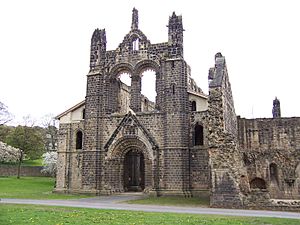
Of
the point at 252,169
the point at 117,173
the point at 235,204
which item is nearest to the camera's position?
the point at 235,204

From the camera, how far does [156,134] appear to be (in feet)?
94.0

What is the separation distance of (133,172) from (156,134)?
6655mm

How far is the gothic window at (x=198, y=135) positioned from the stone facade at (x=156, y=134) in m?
0.08

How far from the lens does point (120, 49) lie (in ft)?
104

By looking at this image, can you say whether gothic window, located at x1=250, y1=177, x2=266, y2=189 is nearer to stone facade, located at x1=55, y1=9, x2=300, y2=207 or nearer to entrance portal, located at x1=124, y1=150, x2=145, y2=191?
stone facade, located at x1=55, y1=9, x2=300, y2=207

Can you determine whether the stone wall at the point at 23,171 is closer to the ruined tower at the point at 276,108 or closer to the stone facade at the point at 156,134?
the stone facade at the point at 156,134

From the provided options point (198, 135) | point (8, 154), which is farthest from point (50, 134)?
point (198, 135)

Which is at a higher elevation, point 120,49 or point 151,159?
point 120,49

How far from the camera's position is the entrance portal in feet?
105

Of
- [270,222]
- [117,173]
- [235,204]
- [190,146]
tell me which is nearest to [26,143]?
[117,173]

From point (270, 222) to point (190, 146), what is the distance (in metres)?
15.5

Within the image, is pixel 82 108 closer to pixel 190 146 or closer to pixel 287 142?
pixel 190 146

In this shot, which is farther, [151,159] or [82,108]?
[82,108]

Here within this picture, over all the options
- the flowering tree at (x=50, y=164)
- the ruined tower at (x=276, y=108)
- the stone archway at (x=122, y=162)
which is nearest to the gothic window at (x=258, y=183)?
the stone archway at (x=122, y=162)
